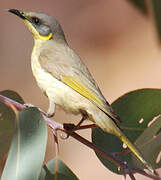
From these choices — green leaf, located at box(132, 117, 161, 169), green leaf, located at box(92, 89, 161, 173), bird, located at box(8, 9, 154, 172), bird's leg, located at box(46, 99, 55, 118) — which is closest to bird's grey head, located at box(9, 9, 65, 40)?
bird, located at box(8, 9, 154, 172)

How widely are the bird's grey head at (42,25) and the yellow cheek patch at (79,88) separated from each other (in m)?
0.68

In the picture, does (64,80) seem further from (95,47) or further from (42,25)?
(95,47)

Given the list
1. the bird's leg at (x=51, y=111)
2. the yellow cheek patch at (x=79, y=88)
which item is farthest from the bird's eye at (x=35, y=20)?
the bird's leg at (x=51, y=111)

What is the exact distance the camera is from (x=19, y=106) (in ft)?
11.8

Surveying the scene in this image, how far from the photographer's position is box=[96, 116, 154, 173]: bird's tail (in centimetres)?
348

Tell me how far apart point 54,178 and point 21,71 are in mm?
6332

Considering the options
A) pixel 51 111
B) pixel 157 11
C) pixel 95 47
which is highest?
pixel 157 11

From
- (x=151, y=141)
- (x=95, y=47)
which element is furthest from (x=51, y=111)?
(x=95, y=47)

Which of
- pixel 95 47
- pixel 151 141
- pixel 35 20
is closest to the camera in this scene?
pixel 151 141

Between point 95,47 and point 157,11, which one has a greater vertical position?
point 157,11

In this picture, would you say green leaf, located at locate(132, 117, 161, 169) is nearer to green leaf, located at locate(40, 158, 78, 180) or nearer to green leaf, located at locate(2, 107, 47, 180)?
green leaf, located at locate(40, 158, 78, 180)

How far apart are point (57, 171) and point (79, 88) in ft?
2.42

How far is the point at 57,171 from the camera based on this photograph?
362 cm

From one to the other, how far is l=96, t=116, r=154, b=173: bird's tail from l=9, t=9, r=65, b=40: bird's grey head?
4.11 feet
